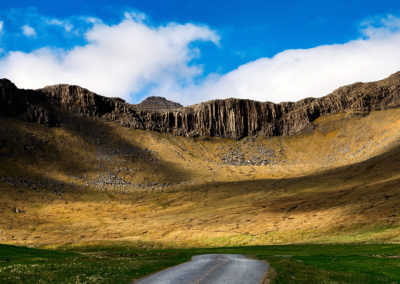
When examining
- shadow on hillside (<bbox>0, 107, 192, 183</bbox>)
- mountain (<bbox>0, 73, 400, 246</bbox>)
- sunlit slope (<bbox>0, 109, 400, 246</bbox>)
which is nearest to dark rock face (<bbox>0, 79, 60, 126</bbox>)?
mountain (<bbox>0, 73, 400, 246</bbox>)

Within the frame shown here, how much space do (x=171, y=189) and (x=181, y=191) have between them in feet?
21.1

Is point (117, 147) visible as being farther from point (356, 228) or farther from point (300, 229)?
point (356, 228)

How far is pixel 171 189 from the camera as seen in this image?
6196 inches

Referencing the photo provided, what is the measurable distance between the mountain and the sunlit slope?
46cm

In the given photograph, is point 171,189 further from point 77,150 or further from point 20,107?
point 20,107

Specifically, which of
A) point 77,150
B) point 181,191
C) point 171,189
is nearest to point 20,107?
point 77,150

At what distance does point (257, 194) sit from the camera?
133375 mm

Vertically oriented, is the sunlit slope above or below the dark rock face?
below

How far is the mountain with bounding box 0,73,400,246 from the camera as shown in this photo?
85.6m

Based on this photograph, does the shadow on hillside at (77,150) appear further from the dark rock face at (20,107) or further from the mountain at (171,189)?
the dark rock face at (20,107)

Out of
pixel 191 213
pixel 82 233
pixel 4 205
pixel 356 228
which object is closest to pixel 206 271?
pixel 356 228

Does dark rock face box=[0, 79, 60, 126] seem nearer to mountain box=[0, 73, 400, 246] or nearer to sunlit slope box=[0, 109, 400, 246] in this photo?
mountain box=[0, 73, 400, 246]

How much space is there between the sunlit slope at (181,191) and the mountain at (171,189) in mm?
455

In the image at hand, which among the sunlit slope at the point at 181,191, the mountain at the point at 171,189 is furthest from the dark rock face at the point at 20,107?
the sunlit slope at the point at 181,191
